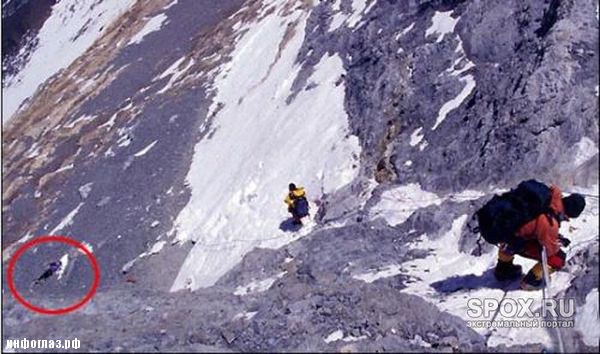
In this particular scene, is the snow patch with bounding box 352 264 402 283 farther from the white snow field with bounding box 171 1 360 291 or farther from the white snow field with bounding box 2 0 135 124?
the white snow field with bounding box 2 0 135 124

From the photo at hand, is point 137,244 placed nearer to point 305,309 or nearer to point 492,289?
point 305,309

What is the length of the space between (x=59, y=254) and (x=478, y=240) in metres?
10.9

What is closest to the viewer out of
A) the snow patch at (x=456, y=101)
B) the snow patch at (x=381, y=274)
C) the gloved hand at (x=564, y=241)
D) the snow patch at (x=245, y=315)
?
the gloved hand at (x=564, y=241)

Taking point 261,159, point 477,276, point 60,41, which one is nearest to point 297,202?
point 261,159

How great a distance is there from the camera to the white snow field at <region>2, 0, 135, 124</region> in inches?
1392

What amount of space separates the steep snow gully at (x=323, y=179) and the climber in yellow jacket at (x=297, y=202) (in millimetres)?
339

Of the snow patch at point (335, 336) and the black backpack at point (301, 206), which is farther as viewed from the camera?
the black backpack at point (301, 206)

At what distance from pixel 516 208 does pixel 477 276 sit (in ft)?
6.86

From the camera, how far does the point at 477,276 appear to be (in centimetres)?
1302

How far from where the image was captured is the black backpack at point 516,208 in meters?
11.2

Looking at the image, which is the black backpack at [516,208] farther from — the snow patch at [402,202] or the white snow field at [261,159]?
the white snow field at [261,159]

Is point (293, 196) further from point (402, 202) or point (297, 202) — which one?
point (402, 202)

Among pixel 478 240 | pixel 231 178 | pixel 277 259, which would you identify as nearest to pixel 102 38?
pixel 231 178
